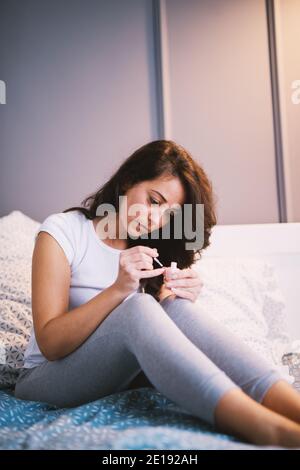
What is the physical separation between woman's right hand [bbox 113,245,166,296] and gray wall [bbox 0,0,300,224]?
0.94m

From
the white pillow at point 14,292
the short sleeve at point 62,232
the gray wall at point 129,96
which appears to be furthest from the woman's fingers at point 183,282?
the gray wall at point 129,96

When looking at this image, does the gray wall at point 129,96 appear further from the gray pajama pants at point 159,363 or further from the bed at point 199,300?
the gray pajama pants at point 159,363

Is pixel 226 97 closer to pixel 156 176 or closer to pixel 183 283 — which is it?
pixel 156 176

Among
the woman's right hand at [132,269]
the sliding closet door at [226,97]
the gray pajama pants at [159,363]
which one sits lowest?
the gray pajama pants at [159,363]

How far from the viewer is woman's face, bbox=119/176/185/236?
3.76 ft

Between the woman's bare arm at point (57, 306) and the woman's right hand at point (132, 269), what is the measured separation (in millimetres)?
19

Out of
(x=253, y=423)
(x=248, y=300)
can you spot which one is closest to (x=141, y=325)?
(x=253, y=423)

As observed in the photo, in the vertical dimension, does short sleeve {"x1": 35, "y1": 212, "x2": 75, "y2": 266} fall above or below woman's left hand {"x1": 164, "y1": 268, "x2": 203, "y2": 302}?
above

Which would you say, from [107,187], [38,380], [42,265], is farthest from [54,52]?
[38,380]

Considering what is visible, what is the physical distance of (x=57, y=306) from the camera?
3.35ft

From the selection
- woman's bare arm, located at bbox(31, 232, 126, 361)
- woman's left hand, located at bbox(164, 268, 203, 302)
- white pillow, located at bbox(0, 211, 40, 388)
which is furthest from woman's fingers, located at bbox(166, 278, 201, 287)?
white pillow, located at bbox(0, 211, 40, 388)

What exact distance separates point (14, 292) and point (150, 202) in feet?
1.72

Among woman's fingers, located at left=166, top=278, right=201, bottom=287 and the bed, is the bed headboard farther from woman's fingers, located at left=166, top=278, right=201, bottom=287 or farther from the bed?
woman's fingers, located at left=166, top=278, right=201, bottom=287

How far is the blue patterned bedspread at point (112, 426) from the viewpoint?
0.68m
